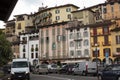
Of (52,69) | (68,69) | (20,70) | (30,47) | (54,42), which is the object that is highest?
(54,42)

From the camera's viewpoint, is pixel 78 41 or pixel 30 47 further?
pixel 30 47

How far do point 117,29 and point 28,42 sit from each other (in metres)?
37.4

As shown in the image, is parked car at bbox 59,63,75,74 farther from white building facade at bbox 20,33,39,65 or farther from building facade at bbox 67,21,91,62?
white building facade at bbox 20,33,39,65

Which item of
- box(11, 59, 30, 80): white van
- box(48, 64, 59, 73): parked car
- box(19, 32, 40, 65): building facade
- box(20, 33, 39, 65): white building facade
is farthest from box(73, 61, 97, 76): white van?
box(20, 33, 39, 65): white building facade

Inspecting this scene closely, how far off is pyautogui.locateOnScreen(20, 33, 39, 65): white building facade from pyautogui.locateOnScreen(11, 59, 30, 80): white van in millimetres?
64830

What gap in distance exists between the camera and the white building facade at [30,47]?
314ft

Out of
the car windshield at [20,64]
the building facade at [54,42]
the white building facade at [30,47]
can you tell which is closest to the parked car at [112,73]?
the car windshield at [20,64]

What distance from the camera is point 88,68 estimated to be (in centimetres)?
4131

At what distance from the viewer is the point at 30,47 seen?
9919 cm

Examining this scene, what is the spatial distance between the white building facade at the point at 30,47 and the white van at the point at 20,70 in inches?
2552

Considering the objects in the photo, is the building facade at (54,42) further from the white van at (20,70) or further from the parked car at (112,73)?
the parked car at (112,73)

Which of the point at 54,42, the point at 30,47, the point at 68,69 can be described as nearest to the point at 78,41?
the point at 54,42

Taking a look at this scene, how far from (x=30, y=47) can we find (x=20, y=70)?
70.3m

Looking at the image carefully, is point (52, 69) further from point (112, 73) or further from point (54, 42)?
point (54, 42)
